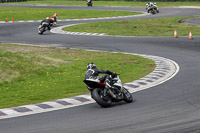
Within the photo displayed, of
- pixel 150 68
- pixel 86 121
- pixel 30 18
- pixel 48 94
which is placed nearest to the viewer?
pixel 86 121

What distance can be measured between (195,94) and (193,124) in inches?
182

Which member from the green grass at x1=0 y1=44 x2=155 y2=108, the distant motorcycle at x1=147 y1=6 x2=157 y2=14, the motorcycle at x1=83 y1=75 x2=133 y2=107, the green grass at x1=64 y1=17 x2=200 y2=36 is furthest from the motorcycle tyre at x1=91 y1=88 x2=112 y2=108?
the distant motorcycle at x1=147 y1=6 x2=157 y2=14

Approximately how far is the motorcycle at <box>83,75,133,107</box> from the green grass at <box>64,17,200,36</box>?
25.1 metres

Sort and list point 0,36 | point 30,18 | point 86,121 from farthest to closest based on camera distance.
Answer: point 30,18, point 0,36, point 86,121

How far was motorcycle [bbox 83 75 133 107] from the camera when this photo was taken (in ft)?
49.6

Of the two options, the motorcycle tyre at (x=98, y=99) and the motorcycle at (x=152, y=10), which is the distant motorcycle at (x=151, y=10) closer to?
the motorcycle at (x=152, y=10)

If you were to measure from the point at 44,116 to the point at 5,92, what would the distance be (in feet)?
16.6

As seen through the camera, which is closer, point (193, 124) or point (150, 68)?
point (193, 124)

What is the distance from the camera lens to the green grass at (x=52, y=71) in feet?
59.8

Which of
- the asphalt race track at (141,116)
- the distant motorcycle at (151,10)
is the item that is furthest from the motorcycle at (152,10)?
the asphalt race track at (141,116)

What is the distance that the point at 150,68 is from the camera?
24547 mm

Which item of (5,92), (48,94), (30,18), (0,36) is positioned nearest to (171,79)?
(48,94)

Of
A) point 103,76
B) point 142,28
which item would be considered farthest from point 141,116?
point 142,28

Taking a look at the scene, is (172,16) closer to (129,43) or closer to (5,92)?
(129,43)
